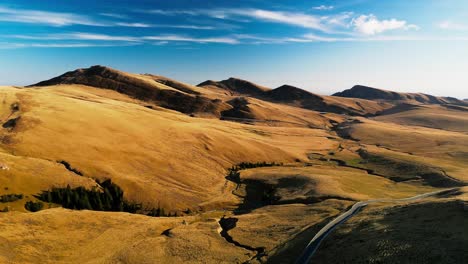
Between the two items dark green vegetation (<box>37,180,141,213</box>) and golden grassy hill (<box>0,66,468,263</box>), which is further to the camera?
dark green vegetation (<box>37,180,141,213</box>)

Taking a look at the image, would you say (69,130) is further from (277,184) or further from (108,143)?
(277,184)

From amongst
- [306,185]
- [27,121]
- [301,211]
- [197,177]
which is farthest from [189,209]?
[27,121]

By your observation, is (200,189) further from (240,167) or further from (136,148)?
(240,167)

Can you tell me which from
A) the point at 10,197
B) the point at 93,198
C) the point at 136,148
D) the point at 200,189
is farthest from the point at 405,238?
the point at 136,148

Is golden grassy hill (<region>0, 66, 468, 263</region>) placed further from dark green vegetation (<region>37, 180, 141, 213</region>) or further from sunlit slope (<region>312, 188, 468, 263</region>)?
dark green vegetation (<region>37, 180, 141, 213</region>)

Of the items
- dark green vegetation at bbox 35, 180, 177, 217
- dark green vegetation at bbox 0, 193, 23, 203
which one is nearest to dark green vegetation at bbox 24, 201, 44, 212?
dark green vegetation at bbox 0, 193, 23, 203
